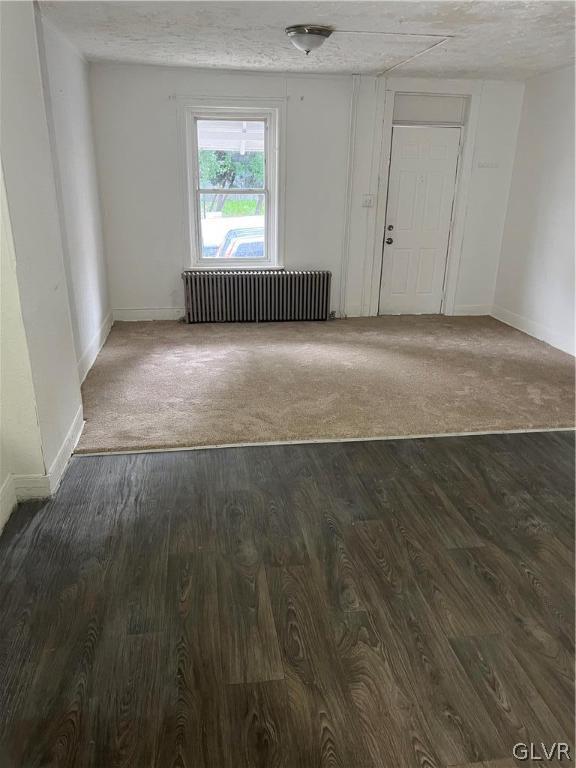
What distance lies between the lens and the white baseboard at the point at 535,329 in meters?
5.24

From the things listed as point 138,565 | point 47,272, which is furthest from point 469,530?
point 47,272

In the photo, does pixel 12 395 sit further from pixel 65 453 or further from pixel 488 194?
pixel 488 194

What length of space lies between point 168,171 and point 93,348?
212 cm

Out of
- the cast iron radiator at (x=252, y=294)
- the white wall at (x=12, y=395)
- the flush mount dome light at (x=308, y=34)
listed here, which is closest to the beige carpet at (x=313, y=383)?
the cast iron radiator at (x=252, y=294)

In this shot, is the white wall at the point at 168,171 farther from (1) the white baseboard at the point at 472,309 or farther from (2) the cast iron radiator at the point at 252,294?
(1) the white baseboard at the point at 472,309

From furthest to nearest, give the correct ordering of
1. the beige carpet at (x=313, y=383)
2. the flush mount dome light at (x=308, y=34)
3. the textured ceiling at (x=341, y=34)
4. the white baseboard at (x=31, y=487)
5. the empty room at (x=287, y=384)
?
1. the flush mount dome light at (x=308, y=34)
2. the beige carpet at (x=313, y=383)
3. the textured ceiling at (x=341, y=34)
4. the white baseboard at (x=31, y=487)
5. the empty room at (x=287, y=384)

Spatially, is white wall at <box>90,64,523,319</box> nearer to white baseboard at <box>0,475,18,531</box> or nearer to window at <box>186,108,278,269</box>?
window at <box>186,108,278,269</box>

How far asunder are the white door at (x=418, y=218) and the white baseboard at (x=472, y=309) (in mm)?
231

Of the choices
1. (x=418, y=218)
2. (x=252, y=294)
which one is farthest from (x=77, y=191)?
(x=418, y=218)

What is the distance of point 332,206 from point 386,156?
0.77m

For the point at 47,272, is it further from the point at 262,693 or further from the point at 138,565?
the point at 262,693

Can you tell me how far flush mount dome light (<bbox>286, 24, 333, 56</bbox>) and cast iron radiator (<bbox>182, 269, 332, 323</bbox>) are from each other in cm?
245

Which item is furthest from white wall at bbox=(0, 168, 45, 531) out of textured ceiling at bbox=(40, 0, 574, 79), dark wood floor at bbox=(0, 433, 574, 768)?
textured ceiling at bbox=(40, 0, 574, 79)

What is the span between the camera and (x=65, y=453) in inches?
119
